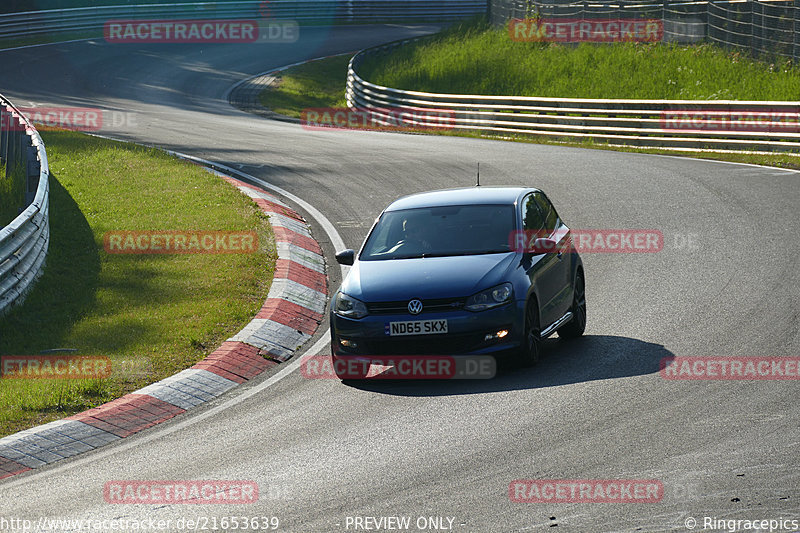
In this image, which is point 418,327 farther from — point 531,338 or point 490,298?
point 531,338

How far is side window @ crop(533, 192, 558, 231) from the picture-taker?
1164cm

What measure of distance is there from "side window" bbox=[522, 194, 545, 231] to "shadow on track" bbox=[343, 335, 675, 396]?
4.11 feet

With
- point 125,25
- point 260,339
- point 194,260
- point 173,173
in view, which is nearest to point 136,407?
point 260,339

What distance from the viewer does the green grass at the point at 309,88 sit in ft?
137

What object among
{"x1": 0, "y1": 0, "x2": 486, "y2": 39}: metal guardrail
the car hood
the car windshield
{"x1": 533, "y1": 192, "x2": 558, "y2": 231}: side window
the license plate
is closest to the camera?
the license plate

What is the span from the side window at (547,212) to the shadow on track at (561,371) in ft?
4.60

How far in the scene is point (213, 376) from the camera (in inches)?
412

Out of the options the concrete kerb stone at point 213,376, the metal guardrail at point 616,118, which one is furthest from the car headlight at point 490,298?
the metal guardrail at point 616,118

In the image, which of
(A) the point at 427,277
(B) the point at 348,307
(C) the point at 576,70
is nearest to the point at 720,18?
(C) the point at 576,70

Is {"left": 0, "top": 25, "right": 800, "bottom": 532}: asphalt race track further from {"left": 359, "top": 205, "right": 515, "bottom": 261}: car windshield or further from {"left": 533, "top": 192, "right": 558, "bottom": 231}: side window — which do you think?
{"left": 359, "top": 205, "right": 515, "bottom": 261}: car windshield

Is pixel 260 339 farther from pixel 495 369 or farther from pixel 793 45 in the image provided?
pixel 793 45

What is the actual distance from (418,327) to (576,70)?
27.9 m

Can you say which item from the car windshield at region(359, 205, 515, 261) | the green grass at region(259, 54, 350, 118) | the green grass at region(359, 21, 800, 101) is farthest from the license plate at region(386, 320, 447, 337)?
the green grass at region(259, 54, 350, 118)

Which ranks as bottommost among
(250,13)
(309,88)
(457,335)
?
(309,88)
